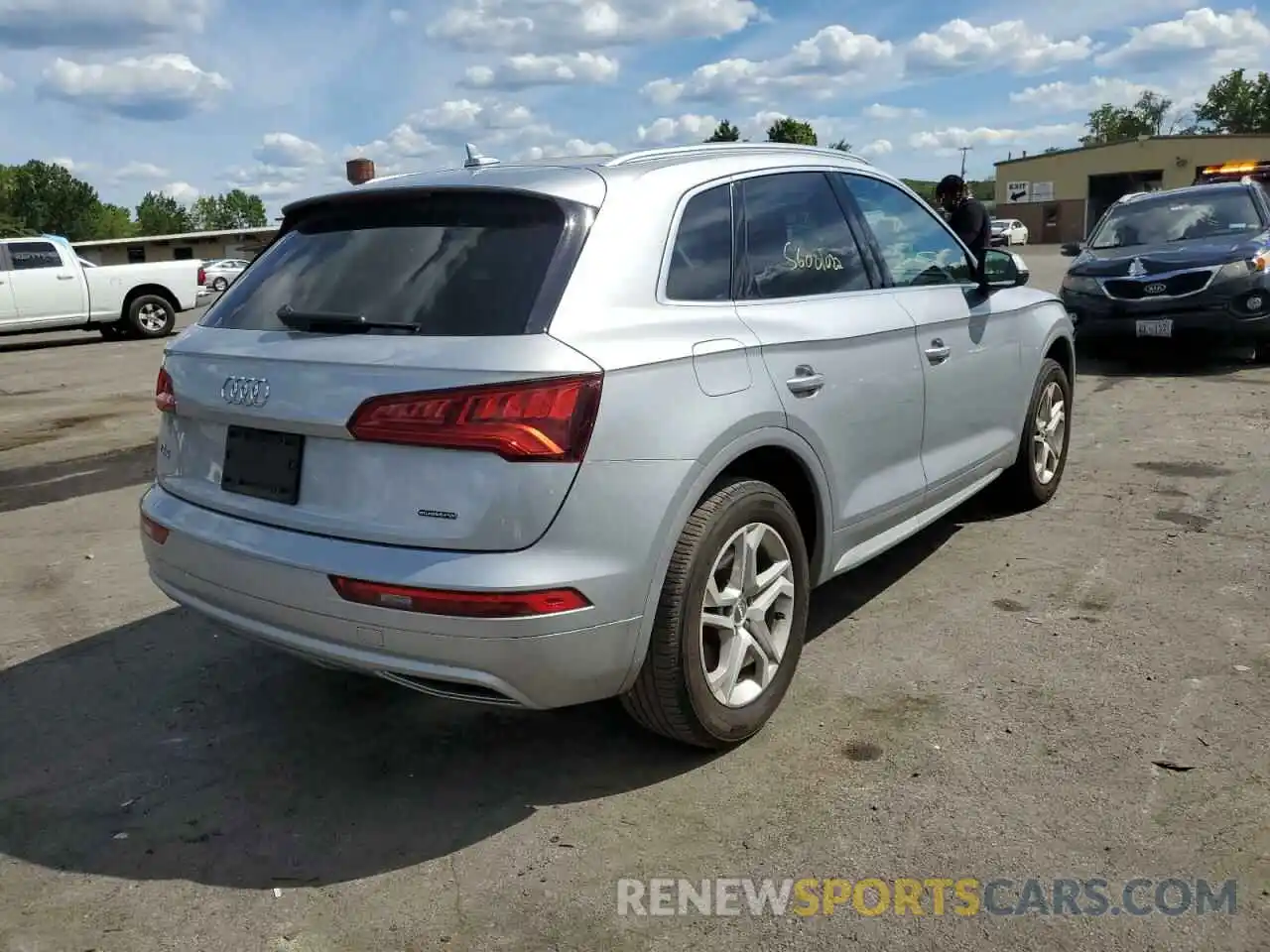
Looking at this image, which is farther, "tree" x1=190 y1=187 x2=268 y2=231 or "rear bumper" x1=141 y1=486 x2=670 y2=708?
"tree" x1=190 y1=187 x2=268 y2=231

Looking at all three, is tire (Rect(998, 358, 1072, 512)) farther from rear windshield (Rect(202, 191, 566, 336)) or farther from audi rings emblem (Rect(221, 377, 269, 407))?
audi rings emblem (Rect(221, 377, 269, 407))

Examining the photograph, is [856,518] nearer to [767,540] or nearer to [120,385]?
[767,540]

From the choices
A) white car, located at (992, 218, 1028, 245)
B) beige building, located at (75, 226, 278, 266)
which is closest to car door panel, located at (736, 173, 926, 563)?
white car, located at (992, 218, 1028, 245)

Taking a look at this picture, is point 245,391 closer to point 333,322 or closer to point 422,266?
point 333,322

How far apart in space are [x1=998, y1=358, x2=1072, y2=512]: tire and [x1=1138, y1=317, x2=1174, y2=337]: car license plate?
14.4 feet

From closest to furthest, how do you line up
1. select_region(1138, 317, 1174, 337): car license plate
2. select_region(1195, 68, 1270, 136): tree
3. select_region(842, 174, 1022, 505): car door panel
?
select_region(842, 174, 1022, 505): car door panel, select_region(1138, 317, 1174, 337): car license plate, select_region(1195, 68, 1270, 136): tree

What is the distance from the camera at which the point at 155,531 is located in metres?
3.34

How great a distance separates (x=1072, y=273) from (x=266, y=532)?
9.33 m

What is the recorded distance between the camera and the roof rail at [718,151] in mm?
3371

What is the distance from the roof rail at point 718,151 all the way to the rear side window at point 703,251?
214 mm

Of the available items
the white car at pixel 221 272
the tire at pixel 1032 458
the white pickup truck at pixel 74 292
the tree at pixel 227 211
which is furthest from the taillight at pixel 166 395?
the tree at pixel 227 211

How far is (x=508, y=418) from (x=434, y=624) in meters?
0.54

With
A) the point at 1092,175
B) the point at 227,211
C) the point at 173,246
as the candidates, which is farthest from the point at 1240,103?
the point at 227,211

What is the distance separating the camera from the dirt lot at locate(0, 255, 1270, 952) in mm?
2570
